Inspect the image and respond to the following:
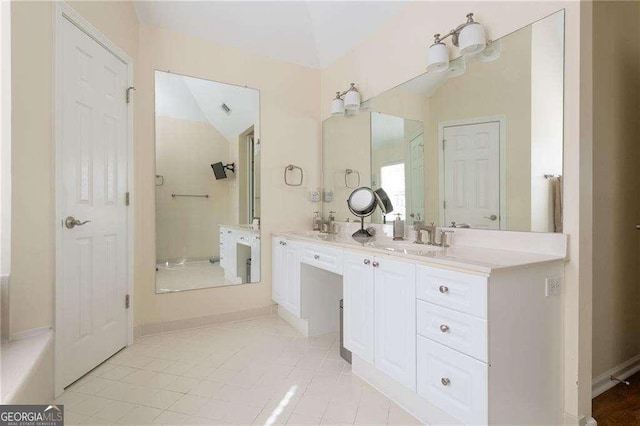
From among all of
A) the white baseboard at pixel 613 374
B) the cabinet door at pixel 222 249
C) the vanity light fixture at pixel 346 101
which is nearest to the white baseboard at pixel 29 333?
the cabinet door at pixel 222 249

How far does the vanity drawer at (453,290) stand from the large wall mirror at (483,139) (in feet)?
1.89

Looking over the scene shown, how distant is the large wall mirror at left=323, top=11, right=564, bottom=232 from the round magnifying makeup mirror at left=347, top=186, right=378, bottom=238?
0.48ft

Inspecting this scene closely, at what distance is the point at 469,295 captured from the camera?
1323 millimetres

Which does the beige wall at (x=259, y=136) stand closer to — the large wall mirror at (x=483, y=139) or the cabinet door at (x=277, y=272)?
the cabinet door at (x=277, y=272)

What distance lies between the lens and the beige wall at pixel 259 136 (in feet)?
8.72

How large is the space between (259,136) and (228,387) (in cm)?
217

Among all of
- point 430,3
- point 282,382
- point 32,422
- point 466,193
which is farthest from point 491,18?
point 32,422

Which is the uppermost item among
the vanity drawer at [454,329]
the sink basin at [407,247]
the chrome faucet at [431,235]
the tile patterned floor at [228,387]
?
the chrome faucet at [431,235]

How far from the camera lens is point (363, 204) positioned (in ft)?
8.61

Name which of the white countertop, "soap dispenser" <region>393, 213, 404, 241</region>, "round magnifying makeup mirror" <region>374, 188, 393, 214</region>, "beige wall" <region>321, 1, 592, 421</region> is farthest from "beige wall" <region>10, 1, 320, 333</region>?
"beige wall" <region>321, 1, 592, 421</region>

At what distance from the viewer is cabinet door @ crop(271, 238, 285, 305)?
9.70 ft

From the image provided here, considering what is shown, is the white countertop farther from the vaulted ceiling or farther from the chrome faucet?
the vaulted ceiling

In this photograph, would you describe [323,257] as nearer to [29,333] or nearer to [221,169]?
[221,169]

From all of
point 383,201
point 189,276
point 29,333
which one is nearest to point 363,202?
point 383,201
